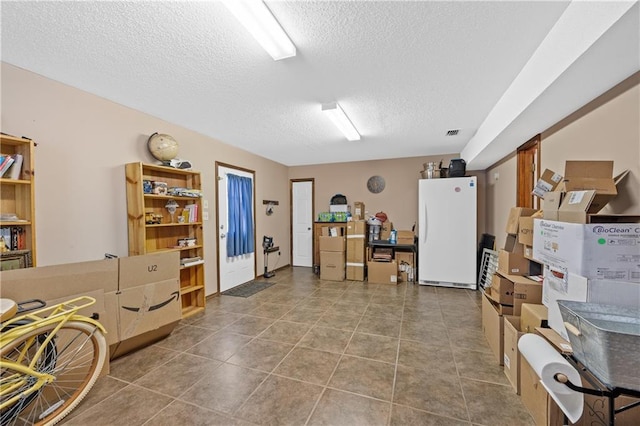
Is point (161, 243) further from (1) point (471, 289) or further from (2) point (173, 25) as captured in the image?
(1) point (471, 289)

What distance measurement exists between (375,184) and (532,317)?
3990 mm

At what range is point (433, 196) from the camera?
172 inches

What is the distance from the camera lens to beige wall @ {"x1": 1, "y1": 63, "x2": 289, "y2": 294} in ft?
6.64

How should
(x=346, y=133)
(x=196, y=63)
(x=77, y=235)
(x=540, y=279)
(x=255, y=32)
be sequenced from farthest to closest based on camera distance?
(x=346, y=133) → (x=77, y=235) → (x=540, y=279) → (x=196, y=63) → (x=255, y=32)

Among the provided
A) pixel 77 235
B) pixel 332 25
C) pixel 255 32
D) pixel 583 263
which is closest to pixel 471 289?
pixel 583 263

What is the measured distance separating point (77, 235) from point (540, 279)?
13.8 feet

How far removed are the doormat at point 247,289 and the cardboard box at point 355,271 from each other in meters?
1.58

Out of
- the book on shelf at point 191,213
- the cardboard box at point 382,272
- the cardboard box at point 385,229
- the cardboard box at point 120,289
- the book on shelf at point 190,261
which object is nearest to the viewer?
the cardboard box at point 120,289

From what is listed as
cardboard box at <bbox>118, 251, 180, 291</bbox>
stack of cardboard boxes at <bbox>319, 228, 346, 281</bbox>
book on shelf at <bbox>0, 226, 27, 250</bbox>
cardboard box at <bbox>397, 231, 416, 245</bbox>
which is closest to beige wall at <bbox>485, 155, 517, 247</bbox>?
cardboard box at <bbox>397, 231, 416, 245</bbox>

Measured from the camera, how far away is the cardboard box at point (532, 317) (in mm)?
1626

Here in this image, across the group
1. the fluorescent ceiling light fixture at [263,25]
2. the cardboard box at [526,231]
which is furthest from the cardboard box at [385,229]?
the fluorescent ceiling light fixture at [263,25]

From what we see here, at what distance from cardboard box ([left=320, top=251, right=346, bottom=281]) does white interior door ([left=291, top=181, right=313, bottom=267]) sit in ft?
3.28

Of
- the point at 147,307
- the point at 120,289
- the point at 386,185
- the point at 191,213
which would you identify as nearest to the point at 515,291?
the point at 147,307

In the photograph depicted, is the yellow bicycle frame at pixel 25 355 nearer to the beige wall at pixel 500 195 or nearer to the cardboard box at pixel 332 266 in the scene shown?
the cardboard box at pixel 332 266
